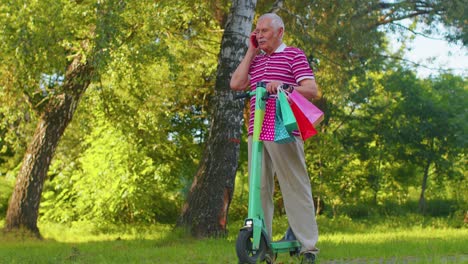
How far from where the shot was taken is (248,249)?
4.66m

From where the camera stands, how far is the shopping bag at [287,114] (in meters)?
4.70

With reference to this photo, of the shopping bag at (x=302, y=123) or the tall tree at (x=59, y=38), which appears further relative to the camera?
the tall tree at (x=59, y=38)

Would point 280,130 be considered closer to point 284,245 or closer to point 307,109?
point 307,109

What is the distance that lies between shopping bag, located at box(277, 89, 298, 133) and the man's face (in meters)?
0.47

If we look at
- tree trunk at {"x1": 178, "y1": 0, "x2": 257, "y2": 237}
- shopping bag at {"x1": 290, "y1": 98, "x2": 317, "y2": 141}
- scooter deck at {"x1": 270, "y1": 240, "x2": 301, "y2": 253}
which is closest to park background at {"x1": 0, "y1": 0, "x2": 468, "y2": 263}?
tree trunk at {"x1": 178, "y1": 0, "x2": 257, "y2": 237}

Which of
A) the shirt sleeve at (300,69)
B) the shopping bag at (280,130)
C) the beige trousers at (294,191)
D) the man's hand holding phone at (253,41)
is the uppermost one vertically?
the man's hand holding phone at (253,41)

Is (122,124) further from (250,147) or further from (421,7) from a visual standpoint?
(250,147)

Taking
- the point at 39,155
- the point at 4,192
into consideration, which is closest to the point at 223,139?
the point at 39,155

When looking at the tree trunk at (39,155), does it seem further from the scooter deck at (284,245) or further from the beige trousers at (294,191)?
Result: the scooter deck at (284,245)

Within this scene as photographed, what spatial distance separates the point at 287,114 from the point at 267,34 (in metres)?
0.68

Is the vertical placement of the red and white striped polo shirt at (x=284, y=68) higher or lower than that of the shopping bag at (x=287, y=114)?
higher

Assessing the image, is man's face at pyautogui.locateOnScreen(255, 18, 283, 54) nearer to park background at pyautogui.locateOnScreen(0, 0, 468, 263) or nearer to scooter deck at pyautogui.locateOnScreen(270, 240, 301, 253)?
scooter deck at pyautogui.locateOnScreen(270, 240, 301, 253)

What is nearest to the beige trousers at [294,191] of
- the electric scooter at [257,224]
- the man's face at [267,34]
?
the electric scooter at [257,224]

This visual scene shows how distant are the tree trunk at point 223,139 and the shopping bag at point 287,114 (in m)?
5.11
